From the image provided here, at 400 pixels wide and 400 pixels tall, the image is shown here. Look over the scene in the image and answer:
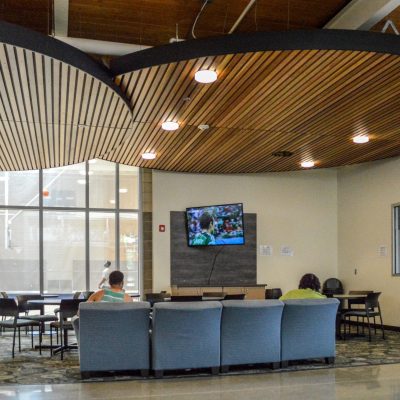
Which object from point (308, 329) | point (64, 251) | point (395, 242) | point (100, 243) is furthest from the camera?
point (100, 243)

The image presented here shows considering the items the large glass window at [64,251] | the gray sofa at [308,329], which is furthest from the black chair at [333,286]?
the gray sofa at [308,329]

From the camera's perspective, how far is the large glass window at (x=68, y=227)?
11797 millimetres

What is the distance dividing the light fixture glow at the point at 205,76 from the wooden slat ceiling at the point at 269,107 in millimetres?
80

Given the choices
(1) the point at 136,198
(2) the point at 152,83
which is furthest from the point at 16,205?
(2) the point at 152,83

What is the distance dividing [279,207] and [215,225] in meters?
1.80

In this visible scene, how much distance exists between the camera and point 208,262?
12.1m

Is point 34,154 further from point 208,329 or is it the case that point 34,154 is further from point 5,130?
point 208,329

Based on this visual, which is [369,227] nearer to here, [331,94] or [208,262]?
[208,262]

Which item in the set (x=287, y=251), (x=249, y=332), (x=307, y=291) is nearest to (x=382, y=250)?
(x=287, y=251)

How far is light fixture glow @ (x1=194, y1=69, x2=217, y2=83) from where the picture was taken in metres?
5.61

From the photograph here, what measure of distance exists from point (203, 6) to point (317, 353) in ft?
14.2

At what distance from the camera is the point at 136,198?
12398mm

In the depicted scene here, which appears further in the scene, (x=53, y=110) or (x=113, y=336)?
(x=53, y=110)

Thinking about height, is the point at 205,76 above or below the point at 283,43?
below
